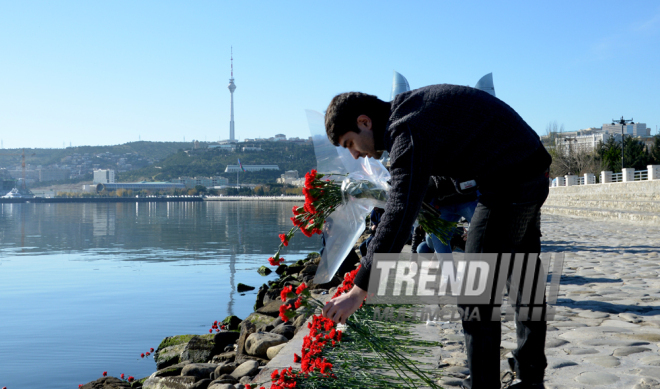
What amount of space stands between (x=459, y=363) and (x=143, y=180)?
189 metres

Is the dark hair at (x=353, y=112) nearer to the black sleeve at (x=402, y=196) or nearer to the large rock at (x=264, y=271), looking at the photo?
the black sleeve at (x=402, y=196)

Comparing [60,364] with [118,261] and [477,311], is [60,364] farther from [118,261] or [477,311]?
[118,261]

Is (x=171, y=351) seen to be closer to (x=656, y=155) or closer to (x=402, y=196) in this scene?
(x=402, y=196)

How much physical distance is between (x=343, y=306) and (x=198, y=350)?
529 cm

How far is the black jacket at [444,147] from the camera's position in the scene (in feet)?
6.17

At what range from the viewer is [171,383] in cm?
495

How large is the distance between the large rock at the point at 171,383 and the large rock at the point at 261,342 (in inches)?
25.3

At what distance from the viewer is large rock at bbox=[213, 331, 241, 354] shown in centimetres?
664

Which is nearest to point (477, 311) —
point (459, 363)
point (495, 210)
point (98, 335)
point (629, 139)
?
point (495, 210)

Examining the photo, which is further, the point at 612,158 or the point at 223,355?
the point at 612,158

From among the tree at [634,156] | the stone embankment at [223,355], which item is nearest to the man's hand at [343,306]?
the stone embankment at [223,355]

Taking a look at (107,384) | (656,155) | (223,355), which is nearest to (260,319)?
(223,355)

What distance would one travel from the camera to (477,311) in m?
2.11

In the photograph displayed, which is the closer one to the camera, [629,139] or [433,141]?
[433,141]
